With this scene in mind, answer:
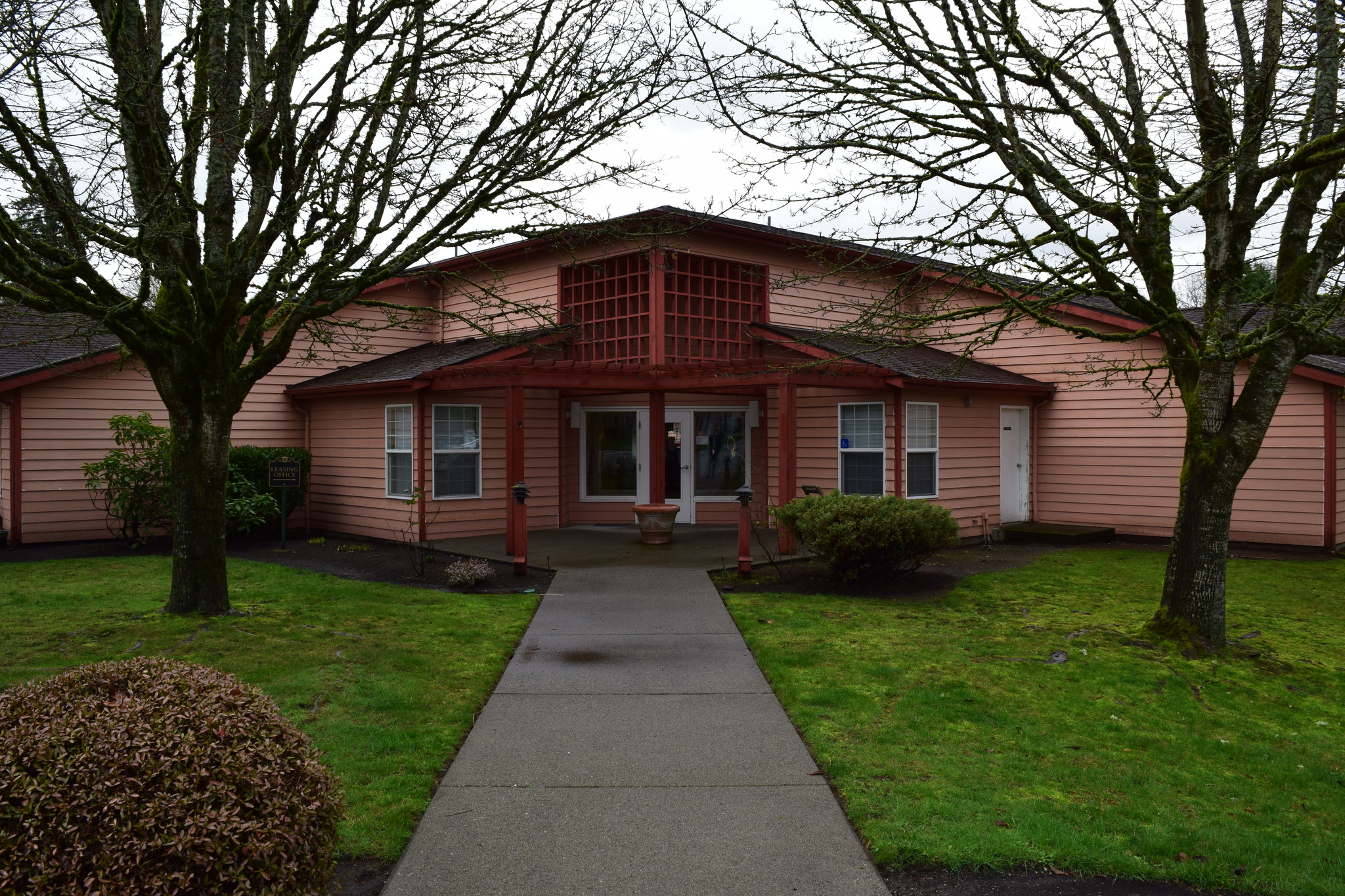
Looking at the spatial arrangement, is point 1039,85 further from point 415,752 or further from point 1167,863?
point 415,752

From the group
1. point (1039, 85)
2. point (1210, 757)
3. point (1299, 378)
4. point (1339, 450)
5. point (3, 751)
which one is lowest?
point (1210, 757)

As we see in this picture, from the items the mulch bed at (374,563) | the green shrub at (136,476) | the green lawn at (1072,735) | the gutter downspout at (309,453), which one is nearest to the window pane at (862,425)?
the green lawn at (1072,735)

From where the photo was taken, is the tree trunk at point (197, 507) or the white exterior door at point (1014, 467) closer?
the tree trunk at point (197, 507)

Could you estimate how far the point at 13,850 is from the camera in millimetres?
2455

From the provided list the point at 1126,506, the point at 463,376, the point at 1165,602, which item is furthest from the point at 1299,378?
the point at 463,376

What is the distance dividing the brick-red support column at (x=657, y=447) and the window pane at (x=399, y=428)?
155 inches

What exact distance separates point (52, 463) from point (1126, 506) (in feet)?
58.0

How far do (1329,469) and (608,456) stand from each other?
37.3 feet

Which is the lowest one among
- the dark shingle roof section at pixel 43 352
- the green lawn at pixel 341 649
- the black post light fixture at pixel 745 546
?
the green lawn at pixel 341 649

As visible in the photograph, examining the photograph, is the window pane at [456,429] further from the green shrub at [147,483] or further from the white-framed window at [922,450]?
the white-framed window at [922,450]

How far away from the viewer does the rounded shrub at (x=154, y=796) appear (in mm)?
2482

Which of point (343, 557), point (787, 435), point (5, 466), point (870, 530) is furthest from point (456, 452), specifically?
point (870, 530)

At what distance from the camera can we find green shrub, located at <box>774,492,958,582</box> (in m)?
9.91

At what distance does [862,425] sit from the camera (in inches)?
549
